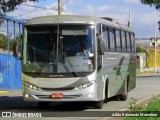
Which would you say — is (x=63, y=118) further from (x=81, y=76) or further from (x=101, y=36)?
(x=101, y=36)

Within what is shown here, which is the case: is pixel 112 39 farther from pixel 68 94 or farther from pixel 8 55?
pixel 8 55

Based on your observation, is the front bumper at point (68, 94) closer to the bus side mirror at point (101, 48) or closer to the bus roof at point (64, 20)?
the bus side mirror at point (101, 48)

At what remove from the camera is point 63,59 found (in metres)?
16.2

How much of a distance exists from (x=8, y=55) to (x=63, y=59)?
1584 centimetres

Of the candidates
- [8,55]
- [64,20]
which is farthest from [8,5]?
[8,55]

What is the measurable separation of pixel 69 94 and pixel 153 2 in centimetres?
419

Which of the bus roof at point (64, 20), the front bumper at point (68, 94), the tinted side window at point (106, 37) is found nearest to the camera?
the front bumper at point (68, 94)

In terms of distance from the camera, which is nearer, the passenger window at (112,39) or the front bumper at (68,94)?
the front bumper at (68,94)

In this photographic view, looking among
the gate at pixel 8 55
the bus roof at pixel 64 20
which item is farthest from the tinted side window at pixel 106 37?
the gate at pixel 8 55

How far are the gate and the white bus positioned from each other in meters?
13.8

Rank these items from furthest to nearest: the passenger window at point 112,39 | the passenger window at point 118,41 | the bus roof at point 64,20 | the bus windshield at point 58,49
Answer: the passenger window at point 118,41 < the passenger window at point 112,39 < the bus roof at point 64,20 < the bus windshield at point 58,49

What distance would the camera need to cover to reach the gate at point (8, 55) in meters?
31.0

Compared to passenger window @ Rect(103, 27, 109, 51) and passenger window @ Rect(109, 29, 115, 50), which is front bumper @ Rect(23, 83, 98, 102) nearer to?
passenger window @ Rect(103, 27, 109, 51)

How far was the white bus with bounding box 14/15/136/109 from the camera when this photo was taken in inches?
634
